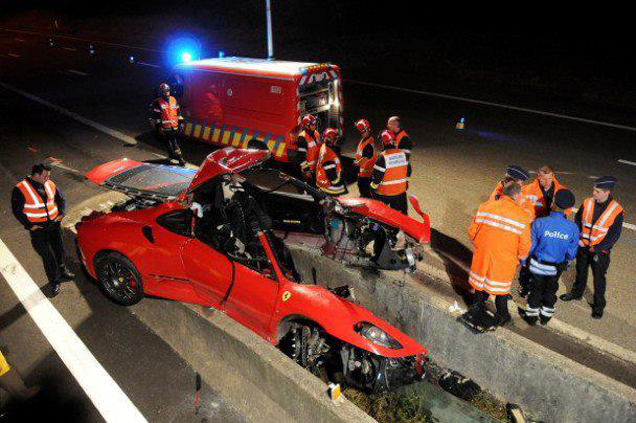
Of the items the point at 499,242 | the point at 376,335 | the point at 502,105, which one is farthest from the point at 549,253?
the point at 502,105

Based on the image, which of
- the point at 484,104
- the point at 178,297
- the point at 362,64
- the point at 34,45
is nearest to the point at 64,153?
the point at 178,297

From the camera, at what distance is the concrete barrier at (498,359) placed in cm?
363

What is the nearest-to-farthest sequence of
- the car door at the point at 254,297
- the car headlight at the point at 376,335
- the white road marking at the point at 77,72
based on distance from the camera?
the car headlight at the point at 376,335 → the car door at the point at 254,297 → the white road marking at the point at 77,72

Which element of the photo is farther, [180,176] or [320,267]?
[180,176]

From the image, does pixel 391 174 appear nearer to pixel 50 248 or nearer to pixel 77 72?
pixel 50 248

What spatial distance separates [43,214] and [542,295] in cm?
597

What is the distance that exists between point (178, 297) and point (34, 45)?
3449cm

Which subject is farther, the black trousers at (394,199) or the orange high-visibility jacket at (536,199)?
the black trousers at (394,199)

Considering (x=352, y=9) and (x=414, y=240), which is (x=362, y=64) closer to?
(x=352, y=9)

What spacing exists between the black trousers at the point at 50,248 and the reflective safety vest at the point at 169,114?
437cm

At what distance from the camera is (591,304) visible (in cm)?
535

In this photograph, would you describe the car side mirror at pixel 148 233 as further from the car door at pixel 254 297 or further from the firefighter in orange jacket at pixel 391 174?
the firefighter in orange jacket at pixel 391 174

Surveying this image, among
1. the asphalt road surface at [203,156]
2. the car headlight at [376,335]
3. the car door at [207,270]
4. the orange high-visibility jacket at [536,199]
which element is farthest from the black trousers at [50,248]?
the orange high-visibility jacket at [536,199]

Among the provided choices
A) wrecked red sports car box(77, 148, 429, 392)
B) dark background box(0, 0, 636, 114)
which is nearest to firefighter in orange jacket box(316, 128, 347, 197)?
wrecked red sports car box(77, 148, 429, 392)
